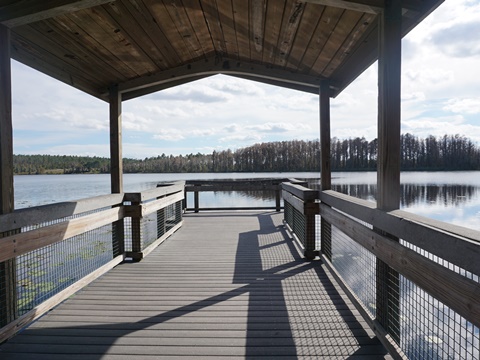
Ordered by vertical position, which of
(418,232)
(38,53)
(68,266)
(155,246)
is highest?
(38,53)

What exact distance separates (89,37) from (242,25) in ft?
4.71

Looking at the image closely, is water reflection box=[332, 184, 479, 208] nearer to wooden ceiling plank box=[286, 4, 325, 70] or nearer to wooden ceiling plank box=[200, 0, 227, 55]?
wooden ceiling plank box=[286, 4, 325, 70]

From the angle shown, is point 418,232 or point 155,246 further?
point 155,246

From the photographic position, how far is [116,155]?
4371 millimetres

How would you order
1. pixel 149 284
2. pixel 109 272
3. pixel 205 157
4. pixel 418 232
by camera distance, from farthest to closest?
pixel 205 157 < pixel 109 272 < pixel 149 284 < pixel 418 232

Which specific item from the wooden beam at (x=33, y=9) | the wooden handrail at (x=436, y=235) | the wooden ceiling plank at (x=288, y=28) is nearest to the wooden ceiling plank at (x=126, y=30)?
the wooden beam at (x=33, y=9)

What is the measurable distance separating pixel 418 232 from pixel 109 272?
323cm

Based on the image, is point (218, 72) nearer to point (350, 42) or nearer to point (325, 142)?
point (325, 142)

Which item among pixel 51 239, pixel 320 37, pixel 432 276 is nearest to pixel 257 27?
pixel 320 37

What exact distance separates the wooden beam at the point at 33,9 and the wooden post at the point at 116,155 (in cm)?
192

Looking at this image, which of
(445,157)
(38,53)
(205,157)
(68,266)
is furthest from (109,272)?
(205,157)

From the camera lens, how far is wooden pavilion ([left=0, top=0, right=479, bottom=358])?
232cm

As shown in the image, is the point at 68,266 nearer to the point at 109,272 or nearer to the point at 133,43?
the point at 109,272

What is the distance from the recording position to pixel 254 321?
8.37 feet
